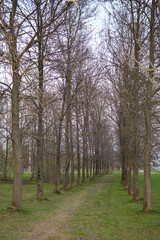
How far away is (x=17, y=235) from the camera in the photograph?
6.58 m

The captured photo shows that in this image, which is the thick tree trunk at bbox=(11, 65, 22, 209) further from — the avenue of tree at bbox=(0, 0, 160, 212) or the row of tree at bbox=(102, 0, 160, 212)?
the row of tree at bbox=(102, 0, 160, 212)

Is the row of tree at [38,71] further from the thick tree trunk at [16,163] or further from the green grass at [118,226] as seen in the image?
the green grass at [118,226]

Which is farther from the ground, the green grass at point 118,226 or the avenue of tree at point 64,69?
the avenue of tree at point 64,69

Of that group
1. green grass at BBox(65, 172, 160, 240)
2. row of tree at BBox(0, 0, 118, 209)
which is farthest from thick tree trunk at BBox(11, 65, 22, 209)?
green grass at BBox(65, 172, 160, 240)

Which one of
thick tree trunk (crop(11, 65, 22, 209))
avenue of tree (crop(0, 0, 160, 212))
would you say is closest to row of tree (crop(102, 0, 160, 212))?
avenue of tree (crop(0, 0, 160, 212))

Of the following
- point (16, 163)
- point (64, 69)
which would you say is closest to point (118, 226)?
point (16, 163)

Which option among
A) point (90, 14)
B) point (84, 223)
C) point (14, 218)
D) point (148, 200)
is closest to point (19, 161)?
point (14, 218)

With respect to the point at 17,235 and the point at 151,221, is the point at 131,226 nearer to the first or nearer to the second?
the point at 151,221

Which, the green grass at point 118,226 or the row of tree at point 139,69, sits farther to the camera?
Answer: the row of tree at point 139,69

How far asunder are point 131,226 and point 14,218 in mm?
3950

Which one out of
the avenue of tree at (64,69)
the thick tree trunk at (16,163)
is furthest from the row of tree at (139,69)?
the thick tree trunk at (16,163)

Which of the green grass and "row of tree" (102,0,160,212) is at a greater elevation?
"row of tree" (102,0,160,212)

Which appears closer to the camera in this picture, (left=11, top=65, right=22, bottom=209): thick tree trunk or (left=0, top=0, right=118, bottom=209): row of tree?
(left=0, top=0, right=118, bottom=209): row of tree

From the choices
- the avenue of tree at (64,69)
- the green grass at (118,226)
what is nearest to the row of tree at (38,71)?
the avenue of tree at (64,69)
